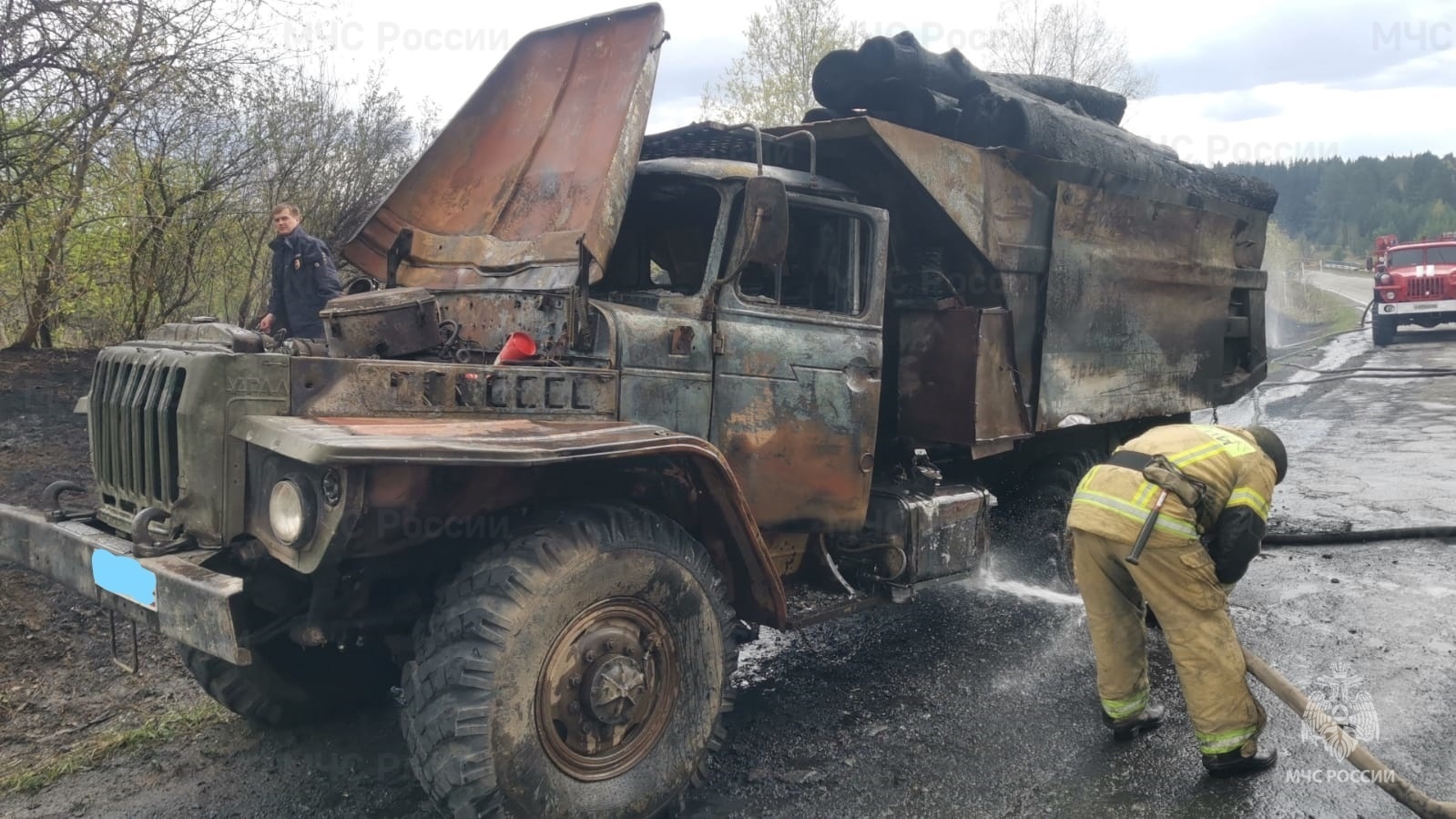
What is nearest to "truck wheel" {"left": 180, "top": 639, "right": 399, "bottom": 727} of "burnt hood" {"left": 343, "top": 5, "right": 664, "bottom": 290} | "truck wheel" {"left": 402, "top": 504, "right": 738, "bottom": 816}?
"truck wheel" {"left": 402, "top": 504, "right": 738, "bottom": 816}

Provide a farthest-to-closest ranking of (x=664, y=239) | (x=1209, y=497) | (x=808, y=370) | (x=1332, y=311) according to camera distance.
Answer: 1. (x=1332, y=311)
2. (x=664, y=239)
3. (x=808, y=370)
4. (x=1209, y=497)

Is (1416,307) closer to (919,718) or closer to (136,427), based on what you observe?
(919,718)

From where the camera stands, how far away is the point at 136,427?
305 cm

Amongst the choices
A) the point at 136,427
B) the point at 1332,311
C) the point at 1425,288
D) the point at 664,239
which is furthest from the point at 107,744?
the point at 1332,311

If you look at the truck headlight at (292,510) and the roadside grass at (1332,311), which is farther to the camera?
the roadside grass at (1332,311)

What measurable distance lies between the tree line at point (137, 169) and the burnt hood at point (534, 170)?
13.2 ft

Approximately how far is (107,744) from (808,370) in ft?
10.2

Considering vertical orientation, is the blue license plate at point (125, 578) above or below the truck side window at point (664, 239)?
below

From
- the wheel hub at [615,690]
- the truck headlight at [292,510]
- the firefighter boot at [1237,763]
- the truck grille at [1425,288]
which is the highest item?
the truck grille at [1425,288]

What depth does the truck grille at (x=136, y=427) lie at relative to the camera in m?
2.89

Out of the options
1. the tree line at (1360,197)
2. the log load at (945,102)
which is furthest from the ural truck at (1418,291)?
the tree line at (1360,197)

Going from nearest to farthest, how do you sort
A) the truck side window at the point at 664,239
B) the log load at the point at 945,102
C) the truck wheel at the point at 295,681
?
the truck wheel at the point at 295,681
the truck side window at the point at 664,239
the log load at the point at 945,102

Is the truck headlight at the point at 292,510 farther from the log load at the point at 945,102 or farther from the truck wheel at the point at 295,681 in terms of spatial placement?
the log load at the point at 945,102

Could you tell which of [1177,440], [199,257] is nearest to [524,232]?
[1177,440]
